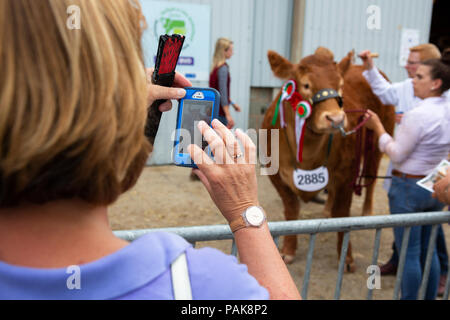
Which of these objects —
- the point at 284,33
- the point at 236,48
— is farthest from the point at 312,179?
the point at 284,33

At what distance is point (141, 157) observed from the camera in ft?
2.36

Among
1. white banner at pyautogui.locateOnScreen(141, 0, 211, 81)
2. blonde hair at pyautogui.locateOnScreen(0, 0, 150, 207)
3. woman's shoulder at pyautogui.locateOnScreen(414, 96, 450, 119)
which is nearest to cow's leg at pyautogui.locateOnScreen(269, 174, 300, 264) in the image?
woman's shoulder at pyautogui.locateOnScreen(414, 96, 450, 119)

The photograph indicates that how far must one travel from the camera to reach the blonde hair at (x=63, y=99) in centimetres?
54

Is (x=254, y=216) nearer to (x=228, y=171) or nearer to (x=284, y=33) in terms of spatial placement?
(x=228, y=171)

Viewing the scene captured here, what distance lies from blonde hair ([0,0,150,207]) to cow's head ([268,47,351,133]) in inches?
102

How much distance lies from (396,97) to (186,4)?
13.3ft

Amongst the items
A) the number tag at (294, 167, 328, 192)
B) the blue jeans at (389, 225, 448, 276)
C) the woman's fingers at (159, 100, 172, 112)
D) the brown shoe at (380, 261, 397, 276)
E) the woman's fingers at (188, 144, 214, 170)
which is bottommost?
the brown shoe at (380, 261, 397, 276)

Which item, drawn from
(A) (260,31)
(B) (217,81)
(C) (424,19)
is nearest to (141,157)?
(B) (217,81)

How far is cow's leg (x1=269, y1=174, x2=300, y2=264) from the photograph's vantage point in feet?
12.4

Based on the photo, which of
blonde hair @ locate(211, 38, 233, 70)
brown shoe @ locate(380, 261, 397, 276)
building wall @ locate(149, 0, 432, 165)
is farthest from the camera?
building wall @ locate(149, 0, 432, 165)

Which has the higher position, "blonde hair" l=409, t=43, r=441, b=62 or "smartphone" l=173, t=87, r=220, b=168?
"blonde hair" l=409, t=43, r=441, b=62

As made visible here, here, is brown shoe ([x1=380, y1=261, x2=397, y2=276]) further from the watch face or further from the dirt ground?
the watch face

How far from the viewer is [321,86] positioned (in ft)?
10.4

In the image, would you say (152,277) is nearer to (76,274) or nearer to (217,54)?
(76,274)
